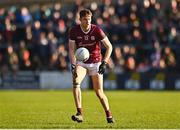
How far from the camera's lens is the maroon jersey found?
1409cm

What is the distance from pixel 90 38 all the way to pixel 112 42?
66.6 ft

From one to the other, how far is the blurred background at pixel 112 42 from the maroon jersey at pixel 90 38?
1884cm

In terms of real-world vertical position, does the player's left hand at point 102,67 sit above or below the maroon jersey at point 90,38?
below

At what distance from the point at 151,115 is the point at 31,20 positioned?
1965 cm

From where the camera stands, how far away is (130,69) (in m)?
33.5

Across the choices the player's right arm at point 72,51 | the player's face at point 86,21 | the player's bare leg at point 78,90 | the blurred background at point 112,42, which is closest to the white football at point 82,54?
the player's right arm at point 72,51

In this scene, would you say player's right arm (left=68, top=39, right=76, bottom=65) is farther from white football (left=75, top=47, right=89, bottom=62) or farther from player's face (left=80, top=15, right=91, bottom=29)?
player's face (left=80, top=15, right=91, bottom=29)

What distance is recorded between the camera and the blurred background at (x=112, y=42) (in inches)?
1312

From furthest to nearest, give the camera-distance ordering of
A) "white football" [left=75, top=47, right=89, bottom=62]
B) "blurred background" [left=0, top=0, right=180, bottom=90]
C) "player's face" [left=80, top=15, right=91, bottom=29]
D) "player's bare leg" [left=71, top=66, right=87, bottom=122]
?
1. "blurred background" [left=0, top=0, right=180, bottom=90]
2. "player's bare leg" [left=71, top=66, right=87, bottom=122]
3. "white football" [left=75, top=47, right=89, bottom=62]
4. "player's face" [left=80, top=15, right=91, bottom=29]

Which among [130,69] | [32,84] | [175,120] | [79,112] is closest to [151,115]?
[175,120]

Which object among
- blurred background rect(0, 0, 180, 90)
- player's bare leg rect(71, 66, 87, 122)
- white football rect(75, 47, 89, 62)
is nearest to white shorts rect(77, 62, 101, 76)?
player's bare leg rect(71, 66, 87, 122)

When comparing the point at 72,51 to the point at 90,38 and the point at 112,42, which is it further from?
the point at 112,42

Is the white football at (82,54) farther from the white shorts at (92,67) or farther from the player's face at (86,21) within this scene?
the player's face at (86,21)

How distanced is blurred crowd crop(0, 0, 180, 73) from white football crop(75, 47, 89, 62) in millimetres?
19053
